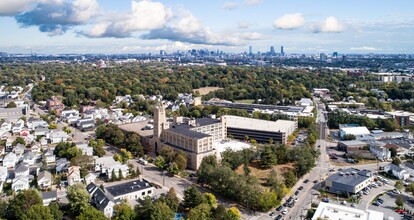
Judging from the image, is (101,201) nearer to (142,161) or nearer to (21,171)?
(21,171)

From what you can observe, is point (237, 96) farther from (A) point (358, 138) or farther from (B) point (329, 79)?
(A) point (358, 138)

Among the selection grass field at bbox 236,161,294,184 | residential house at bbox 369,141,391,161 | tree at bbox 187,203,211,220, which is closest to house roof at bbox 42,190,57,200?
tree at bbox 187,203,211,220

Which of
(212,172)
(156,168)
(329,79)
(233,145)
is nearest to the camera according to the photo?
(212,172)

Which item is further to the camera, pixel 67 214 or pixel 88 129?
pixel 88 129

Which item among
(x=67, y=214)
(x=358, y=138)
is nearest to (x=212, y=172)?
(x=67, y=214)

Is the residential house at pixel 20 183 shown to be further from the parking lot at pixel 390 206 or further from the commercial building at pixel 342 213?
the parking lot at pixel 390 206
